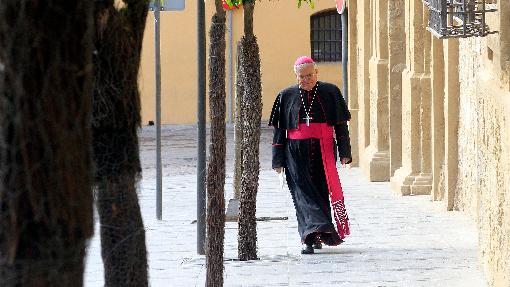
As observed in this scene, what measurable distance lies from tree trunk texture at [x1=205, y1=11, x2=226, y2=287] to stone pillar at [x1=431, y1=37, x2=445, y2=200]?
622 cm

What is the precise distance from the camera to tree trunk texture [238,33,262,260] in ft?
40.6

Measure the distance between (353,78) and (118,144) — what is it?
17589 millimetres

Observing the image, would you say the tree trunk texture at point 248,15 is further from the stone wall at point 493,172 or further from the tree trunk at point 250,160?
the stone wall at point 493,172

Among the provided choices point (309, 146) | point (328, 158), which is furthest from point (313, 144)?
point (328, 158)

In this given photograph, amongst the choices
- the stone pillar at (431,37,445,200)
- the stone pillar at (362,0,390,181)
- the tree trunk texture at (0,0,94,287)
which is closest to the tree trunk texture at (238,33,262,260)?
the stone pillar at (431,37,445,200)

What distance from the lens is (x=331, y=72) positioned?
3503 centimetres

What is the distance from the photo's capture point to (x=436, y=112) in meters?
16.8

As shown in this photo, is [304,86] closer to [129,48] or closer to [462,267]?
[462,267]

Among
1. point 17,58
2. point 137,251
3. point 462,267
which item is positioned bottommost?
point 462,267

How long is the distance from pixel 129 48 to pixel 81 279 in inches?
75.2

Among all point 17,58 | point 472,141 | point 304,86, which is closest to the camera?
point 17,58

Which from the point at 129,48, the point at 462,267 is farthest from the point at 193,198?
the point at 129,48

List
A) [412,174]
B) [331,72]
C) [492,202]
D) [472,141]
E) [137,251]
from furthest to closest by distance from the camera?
[331,72]
[412,174]
[472,141]
[492,202]
[137,251]

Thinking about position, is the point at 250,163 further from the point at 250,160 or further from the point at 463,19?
the point at 463,19
